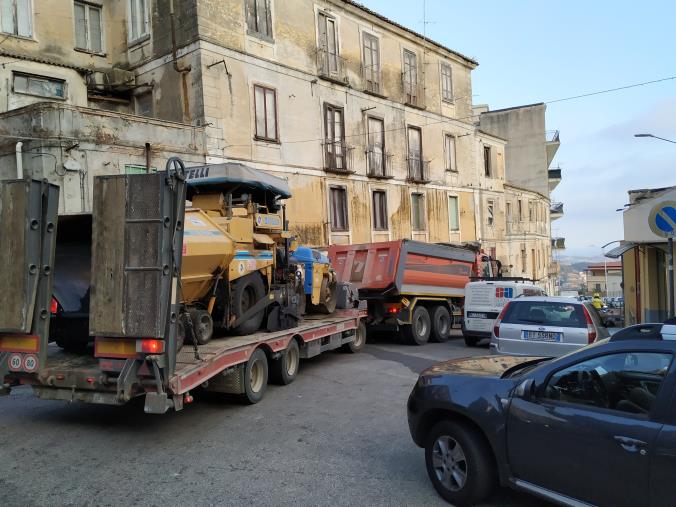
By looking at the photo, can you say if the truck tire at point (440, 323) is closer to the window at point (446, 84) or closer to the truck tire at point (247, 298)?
the truck tire at point (247, 298)

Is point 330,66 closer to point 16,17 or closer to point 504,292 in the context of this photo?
point 16,17

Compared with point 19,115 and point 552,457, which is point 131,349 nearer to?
point 552,457

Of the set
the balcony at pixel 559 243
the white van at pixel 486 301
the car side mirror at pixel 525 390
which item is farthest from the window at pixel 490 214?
the car side mirror at pixel 525 390

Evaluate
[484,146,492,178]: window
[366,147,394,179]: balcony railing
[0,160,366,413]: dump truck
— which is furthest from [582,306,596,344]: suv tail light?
[484,146,492,178]: window

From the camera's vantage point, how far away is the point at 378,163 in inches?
1022

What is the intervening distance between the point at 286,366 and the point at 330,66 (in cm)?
1759

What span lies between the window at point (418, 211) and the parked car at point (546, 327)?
19.5 metres

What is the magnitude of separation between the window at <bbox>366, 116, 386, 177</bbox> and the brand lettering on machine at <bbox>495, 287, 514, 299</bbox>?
43.0ft

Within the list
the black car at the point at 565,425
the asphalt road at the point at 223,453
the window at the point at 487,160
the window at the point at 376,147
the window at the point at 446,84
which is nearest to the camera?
the black car at the point at 565,425

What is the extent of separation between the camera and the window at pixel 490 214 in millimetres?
34094

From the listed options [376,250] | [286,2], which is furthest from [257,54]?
[376,250]

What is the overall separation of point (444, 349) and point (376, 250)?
297 centimetres

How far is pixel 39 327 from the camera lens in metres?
5.82

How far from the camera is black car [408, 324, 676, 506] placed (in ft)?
10.6
